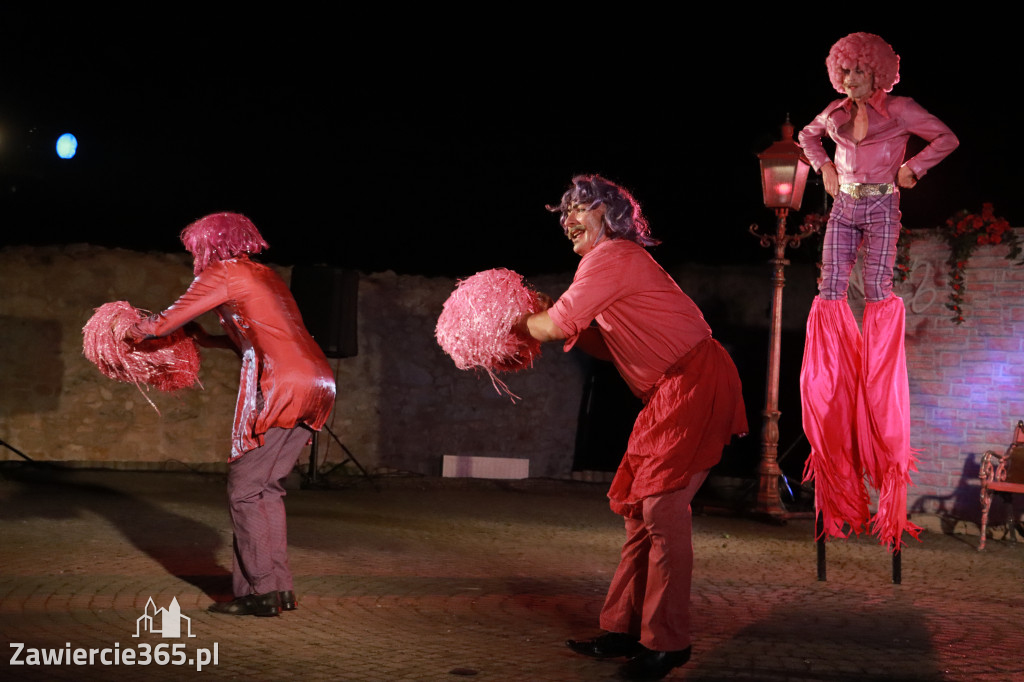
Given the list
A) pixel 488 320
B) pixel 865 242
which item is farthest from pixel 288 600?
pixel 865 242

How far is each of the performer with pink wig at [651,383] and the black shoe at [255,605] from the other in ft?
5.44

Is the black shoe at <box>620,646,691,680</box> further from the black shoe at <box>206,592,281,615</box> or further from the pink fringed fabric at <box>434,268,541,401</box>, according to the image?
the black shoe at <box>206,592,281,615</box>

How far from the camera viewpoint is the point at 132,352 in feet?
17.0

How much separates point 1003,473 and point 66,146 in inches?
399

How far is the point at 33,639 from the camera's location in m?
4.41

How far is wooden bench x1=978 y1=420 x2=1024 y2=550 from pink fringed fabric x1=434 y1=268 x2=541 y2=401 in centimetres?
611

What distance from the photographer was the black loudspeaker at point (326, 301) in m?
10.3

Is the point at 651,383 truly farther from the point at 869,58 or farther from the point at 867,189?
the point at 869,58

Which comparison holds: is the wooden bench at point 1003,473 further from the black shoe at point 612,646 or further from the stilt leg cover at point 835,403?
the black shoe at point 612,646

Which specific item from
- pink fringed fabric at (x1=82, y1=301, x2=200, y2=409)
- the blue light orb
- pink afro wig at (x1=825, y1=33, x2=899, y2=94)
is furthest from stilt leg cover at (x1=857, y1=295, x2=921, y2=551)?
the blue light orb

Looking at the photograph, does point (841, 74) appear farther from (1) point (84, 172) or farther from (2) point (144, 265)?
(1) point (84, 172)

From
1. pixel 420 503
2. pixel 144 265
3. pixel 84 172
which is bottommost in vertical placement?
pixel 420 503

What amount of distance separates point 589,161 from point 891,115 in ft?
38.0

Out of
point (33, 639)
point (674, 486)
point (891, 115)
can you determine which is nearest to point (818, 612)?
point (674, 486)
